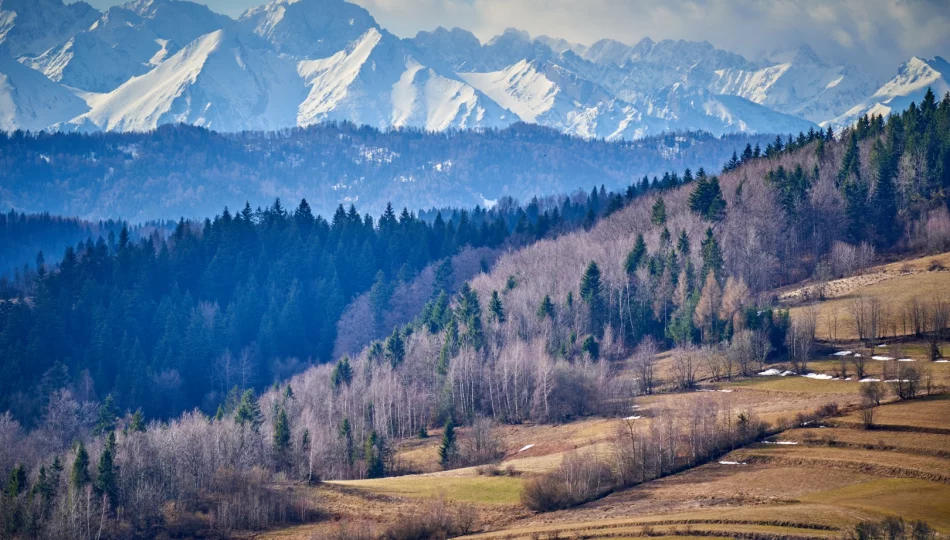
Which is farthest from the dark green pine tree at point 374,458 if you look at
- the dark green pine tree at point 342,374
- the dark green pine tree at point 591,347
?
the dark green pine tree at point 591,347

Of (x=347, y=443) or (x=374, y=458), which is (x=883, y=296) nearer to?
(x=374, y=458)

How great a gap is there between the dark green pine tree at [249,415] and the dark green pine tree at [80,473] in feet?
68.9

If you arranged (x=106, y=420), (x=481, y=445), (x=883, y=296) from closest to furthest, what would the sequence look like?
1. (x=481, y=445)
2. (x=883, y=296)
3. (x=106, y=420)

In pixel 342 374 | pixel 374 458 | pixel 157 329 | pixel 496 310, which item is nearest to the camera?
pixel 374 458

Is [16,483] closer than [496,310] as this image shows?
Yes

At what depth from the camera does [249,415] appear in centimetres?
11838

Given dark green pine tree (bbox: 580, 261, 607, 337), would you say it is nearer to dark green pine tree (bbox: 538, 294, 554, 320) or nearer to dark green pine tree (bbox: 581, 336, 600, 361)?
A: dark green pine tree (bbox: 538, 294, 554, 320)

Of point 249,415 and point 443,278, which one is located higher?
point 443,278

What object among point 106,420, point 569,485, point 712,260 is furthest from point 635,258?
point 569,485

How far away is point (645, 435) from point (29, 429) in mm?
93831

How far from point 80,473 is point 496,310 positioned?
69.3 meters

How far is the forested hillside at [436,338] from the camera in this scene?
97.2 m

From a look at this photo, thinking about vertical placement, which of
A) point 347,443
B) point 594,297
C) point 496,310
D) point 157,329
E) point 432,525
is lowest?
point 432,525

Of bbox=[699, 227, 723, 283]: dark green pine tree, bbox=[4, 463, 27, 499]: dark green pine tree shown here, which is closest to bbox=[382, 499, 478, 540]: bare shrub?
bbox=[4, 463, 27, 499]: dark green pine tree
